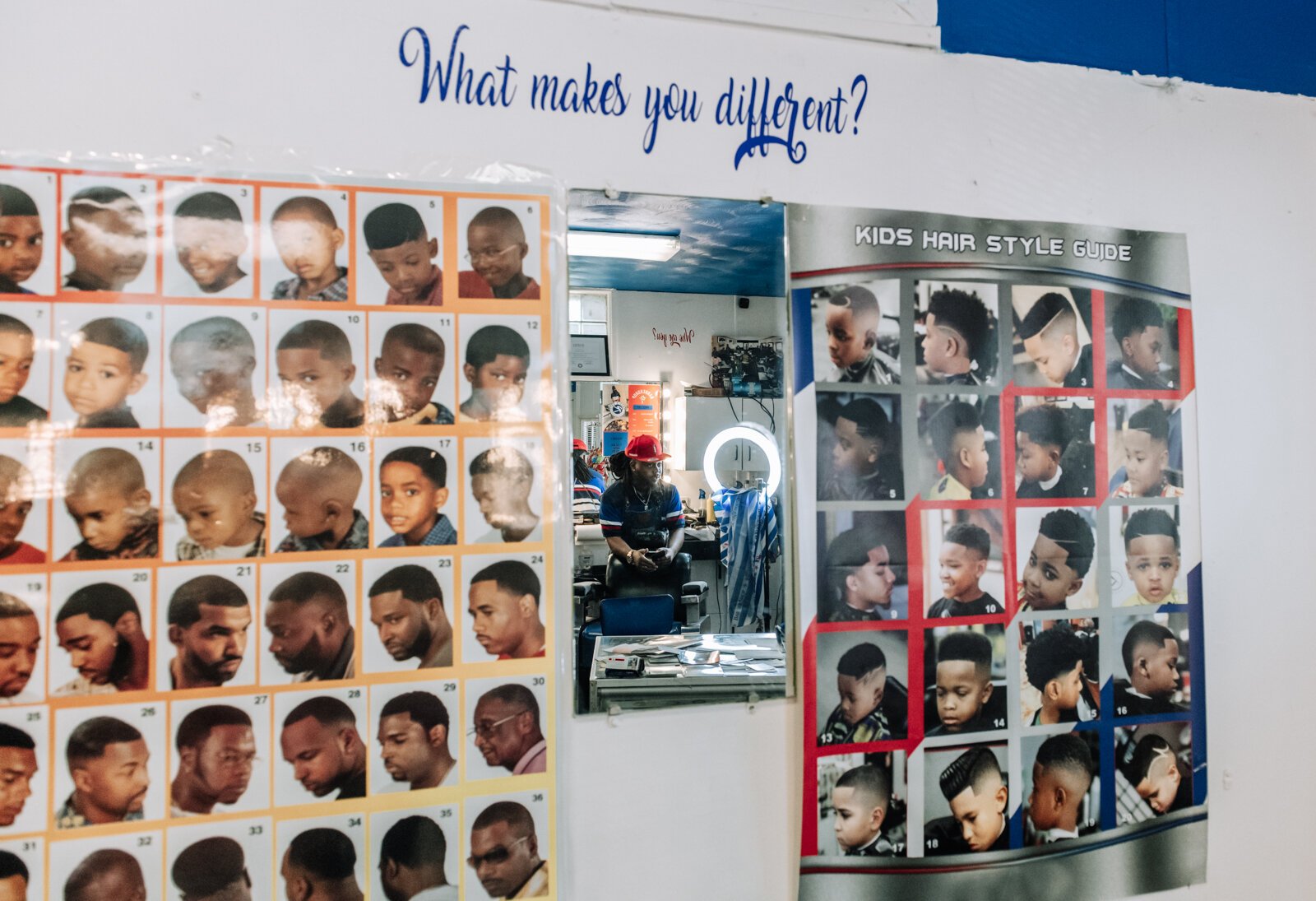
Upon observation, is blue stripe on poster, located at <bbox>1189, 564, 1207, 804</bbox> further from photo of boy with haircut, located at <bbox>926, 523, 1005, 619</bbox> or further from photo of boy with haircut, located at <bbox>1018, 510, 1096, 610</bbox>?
photo of boy with haircut, located at <bbox>926, 523, 1005, 619</bbox>

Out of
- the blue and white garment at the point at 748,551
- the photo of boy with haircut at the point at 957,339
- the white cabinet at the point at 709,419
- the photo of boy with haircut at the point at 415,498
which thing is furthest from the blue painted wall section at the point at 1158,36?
the white cabinet at the point at 709,419

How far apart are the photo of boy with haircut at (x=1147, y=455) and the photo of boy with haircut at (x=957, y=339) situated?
40 cm

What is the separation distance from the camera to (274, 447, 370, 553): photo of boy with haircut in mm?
1252

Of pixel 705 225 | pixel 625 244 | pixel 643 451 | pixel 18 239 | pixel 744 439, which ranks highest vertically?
pixel 625 244

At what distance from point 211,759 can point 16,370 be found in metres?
0.74

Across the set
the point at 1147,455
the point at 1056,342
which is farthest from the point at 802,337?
the point at 1147,455

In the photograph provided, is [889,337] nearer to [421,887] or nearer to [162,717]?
[421,887]

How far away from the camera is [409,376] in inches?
51.2

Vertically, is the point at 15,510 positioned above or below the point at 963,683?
above

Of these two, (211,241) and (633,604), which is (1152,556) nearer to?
(633,604)

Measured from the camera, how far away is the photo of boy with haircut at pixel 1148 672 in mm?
1591

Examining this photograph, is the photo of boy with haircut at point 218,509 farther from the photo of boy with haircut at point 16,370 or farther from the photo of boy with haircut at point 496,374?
the photo of boy with haircut at point 496,374

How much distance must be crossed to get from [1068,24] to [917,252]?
2.32 ft

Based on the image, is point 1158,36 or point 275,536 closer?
point 275,536
